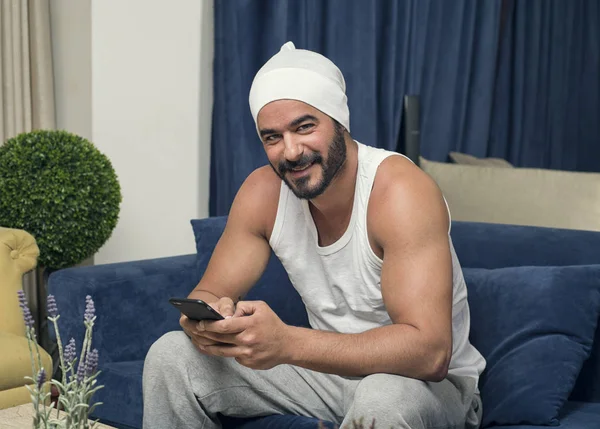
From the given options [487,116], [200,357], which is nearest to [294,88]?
[200,357]

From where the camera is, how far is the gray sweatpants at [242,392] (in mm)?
1881

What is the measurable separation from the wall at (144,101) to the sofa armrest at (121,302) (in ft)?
2.81

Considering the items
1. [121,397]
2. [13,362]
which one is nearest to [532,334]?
[121,397]

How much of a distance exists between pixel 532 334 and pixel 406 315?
1.30 feet

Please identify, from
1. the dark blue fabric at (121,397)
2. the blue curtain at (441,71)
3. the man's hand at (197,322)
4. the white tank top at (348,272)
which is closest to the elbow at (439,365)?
the white tank top at (348,272)

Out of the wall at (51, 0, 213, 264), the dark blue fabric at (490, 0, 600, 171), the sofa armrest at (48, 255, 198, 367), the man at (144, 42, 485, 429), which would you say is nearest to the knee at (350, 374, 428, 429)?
the man at (144, 42, 485, 429)

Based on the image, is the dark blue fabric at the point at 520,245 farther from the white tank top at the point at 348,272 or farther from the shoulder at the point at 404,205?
the shoulder at the point at 404,205

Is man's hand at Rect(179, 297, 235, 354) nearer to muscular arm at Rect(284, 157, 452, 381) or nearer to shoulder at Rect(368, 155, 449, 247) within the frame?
muscular arm at Rect(284, 157, 452, 381)

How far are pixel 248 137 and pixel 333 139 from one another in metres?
1.48

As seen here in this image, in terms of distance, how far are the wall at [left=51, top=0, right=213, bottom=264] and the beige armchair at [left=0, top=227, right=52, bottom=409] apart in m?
0.80

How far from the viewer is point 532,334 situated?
204 cm

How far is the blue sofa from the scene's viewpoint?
198cm

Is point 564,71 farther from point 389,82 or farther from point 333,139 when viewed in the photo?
point 333,139

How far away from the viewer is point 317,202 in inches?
80.6
